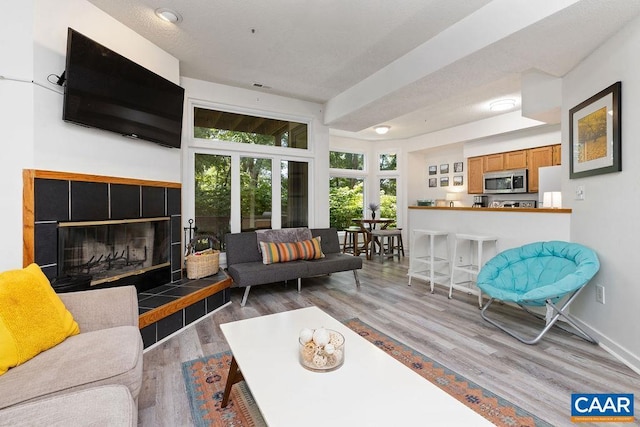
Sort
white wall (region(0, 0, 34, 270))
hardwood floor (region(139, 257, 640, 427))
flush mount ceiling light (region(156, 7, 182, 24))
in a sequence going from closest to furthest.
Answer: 1. hardwood floor (region(139, 257, 640, 427))
2. white wall (region(0, 0, 34, 270))
3. flush mount ceiling light (region(156, 7, 182, 24))

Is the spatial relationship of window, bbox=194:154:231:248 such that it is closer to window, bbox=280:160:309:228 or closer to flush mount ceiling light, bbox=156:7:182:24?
window, bbox=280:160:309:228

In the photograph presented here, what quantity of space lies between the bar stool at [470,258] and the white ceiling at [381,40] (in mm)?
1727

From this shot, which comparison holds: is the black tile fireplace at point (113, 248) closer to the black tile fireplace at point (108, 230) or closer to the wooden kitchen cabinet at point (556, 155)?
the black tile fireplace at point (108, 230)

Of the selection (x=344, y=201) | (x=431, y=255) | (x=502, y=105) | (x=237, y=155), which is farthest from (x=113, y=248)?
(x=502, y=105)

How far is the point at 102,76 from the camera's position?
2500 millimetres

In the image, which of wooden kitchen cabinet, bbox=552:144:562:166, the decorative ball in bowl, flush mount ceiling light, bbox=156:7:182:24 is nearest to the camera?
the decorative ball in bowl

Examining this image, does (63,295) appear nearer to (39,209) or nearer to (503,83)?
(39,209)

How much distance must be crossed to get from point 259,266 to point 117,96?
221 cm

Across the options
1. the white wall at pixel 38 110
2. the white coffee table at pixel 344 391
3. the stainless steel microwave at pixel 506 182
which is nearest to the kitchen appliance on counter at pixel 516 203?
the stainless steel microwave at pixel 506 182

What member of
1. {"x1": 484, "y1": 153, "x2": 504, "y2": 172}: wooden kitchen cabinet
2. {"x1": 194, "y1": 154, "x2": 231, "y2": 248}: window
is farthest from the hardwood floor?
{"x1": 484, "y1": 153, "x2": 504, "y2": 172}: wooden kitchen cabinet

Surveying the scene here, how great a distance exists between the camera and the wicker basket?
3.45 metres

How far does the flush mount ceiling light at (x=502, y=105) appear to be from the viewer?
4852 millimetres

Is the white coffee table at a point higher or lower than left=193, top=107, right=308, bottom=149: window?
lower

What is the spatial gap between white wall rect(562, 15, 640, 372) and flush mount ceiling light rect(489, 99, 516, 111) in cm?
218
